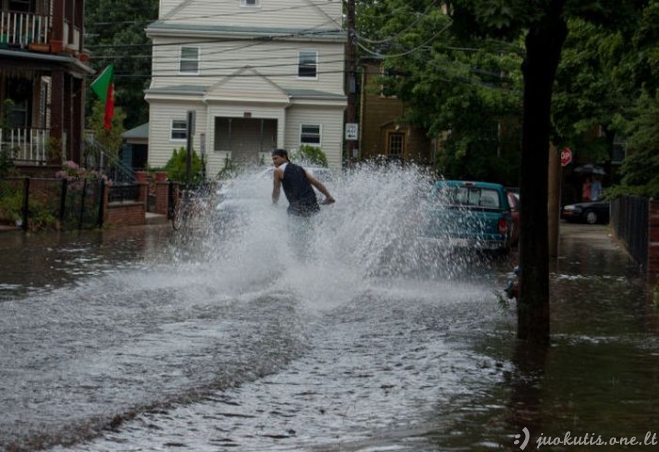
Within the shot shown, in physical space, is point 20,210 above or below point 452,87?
below

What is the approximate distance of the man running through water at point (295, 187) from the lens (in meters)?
15.7

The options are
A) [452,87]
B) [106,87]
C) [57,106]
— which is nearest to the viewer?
[57,106]

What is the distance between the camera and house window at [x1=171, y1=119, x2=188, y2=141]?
5228 cm

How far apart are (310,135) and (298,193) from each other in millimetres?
36592

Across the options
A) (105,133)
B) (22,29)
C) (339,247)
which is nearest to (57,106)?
(22,29)

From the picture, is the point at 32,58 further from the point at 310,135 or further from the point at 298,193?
the point at 310,135

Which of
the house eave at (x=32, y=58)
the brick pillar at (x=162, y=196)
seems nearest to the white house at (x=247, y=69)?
the brick pillar at (x=162, y=196)

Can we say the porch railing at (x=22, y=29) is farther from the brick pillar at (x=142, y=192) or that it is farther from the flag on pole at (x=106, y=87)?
the flag on pole at (x=106, y=87)

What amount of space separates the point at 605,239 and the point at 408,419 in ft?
91.9

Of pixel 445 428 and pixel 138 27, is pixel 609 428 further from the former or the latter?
pixel 138 27

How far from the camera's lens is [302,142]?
2055 inches

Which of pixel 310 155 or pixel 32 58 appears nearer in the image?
pixel 32 58

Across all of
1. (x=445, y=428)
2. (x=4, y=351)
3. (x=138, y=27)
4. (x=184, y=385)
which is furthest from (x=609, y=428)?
(x=138, y=27)

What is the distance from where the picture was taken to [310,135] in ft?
171
